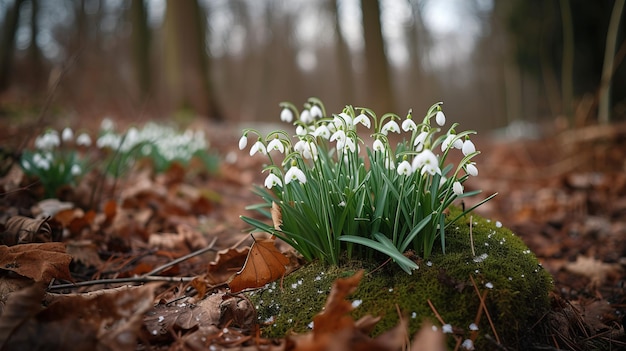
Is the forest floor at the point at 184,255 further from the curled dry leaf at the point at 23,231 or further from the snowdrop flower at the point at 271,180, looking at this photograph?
the snowdrop flower at the point at 271,180

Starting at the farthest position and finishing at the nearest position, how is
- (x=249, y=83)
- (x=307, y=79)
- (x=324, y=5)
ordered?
(x=307, y=79), (x=249, y=83), (x=324, y=5)

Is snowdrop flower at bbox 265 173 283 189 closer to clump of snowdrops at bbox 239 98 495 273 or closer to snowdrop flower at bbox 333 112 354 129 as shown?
clump of snowdrops at bbox 239 98 495 273

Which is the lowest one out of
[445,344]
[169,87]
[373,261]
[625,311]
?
[625,311]

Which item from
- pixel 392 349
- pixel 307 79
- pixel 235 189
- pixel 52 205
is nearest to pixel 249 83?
pixel 307 79

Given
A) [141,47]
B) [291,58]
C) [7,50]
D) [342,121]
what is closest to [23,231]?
[342,121]

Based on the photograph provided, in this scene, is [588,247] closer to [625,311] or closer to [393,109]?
[625,311]

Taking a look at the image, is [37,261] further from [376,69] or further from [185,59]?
[376,69]
